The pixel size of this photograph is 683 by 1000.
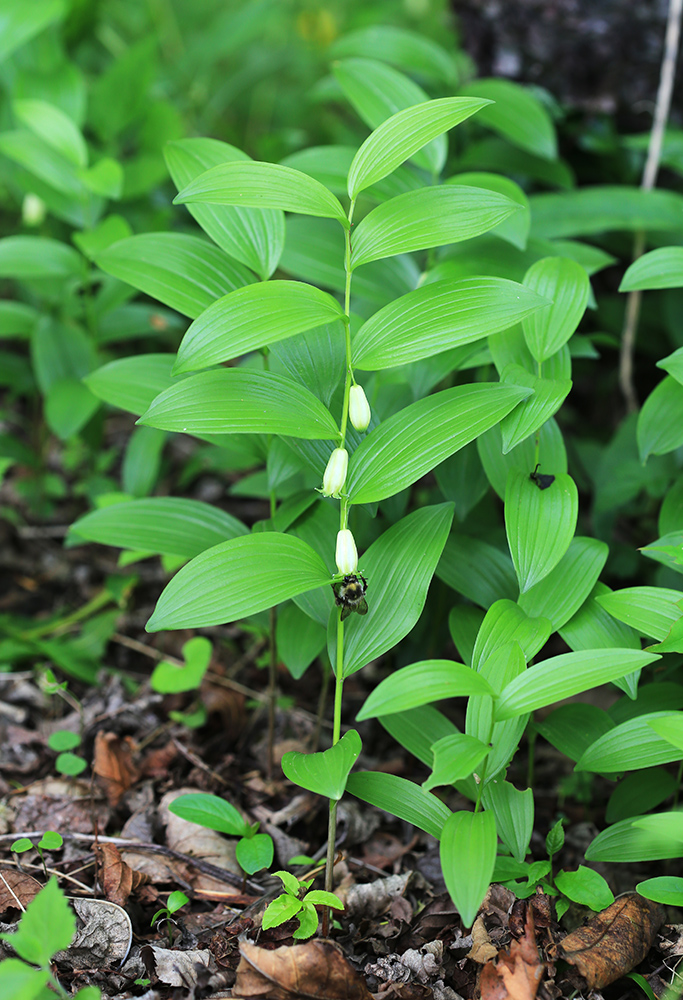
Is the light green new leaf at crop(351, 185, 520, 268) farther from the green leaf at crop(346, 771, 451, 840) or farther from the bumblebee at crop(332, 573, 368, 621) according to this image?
the green leaf at crop(346, 771, 451, 840)

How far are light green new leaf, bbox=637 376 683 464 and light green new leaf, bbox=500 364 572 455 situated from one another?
26 centimetres

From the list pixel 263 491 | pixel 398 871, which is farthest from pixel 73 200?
pixel 398 871

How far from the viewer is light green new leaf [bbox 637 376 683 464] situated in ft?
4.74

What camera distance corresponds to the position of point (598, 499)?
181 cm

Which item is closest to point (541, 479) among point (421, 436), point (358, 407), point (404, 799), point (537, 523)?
point (537, 523)

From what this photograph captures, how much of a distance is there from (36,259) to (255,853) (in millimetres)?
1645

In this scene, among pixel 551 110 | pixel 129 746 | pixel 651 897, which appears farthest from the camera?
pixel 551 110

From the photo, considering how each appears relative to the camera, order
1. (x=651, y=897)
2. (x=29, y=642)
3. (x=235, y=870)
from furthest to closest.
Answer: (x=29, y=642), (x=235, y=870), (x=651, y=897)

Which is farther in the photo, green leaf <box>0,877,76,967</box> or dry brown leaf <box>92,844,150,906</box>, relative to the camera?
dry brown leaf <box>92,844,150,906</box>

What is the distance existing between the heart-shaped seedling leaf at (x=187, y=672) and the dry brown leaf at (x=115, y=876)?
36 cm

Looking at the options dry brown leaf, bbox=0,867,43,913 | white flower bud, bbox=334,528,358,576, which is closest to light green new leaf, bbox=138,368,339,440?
white flower bud, bbox=334,528,358,576

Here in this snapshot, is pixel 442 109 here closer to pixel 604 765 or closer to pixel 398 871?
pixel 604 765

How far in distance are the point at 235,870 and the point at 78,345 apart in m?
1.59

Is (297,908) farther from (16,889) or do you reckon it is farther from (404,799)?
(16,889)
